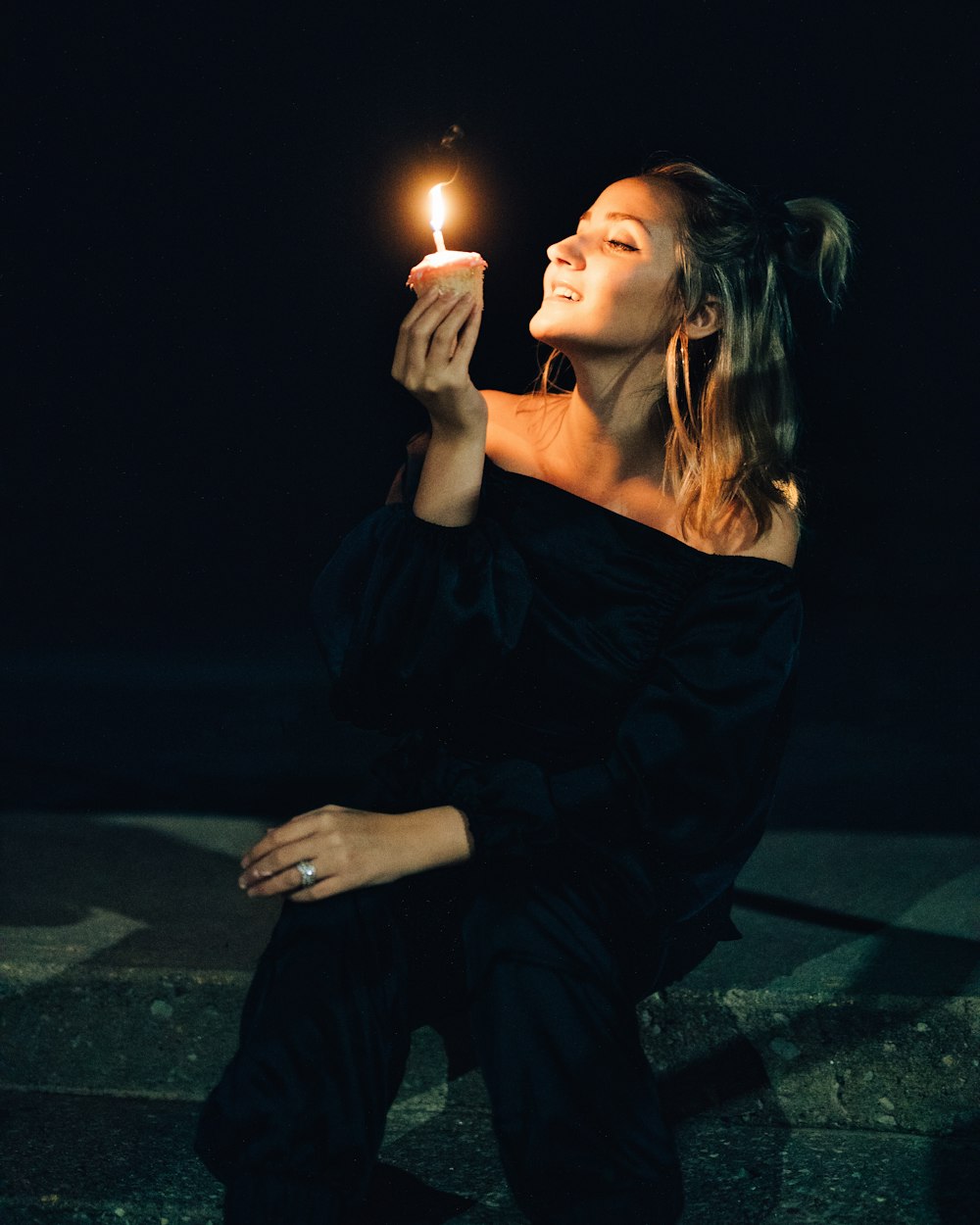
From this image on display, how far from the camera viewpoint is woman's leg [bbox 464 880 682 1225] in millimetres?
1770

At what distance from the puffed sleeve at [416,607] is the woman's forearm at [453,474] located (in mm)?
21

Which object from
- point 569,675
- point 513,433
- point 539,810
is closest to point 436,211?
point 513,433

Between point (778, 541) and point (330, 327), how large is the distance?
60.4 inches

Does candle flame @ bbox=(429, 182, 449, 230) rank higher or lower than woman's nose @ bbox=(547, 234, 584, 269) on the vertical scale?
higher

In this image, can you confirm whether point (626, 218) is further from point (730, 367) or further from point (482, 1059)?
point (482, 1059)

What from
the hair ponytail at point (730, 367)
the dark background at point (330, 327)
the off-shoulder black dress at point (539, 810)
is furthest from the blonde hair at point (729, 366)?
the dark background at point (330, 327)

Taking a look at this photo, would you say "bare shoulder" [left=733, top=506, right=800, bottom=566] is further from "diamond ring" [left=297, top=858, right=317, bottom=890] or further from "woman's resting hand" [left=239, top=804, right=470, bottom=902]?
"diamond ring" [left=297, top=858, right=317, bottom=890]

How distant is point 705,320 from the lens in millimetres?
2180

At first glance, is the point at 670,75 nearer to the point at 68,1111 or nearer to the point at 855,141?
the point at 855,141

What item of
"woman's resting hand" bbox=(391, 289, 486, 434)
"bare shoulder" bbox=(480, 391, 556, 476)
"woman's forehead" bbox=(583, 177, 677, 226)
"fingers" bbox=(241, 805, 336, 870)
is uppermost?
"woman's forehead" bbox=(583, 177, 677, 226)

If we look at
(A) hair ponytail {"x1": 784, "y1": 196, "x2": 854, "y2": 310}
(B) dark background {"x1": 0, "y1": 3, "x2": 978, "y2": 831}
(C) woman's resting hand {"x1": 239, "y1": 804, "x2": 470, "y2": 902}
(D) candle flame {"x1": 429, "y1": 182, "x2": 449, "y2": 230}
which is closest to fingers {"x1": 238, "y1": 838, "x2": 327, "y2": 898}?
(C) woman's resting hand {"x1": 239, "y1": 804, "x2": 470, "y2": 902}

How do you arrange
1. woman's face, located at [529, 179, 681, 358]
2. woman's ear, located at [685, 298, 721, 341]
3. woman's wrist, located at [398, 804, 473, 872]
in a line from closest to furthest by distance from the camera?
woman's wrist, located at [398, 804, 473, 872] < woman's face, located at [529, 179, 681, 358] < woman's ear, located at [685, 298, 721, 341]

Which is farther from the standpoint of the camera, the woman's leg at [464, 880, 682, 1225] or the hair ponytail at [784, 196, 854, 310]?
the hair ponytail at [784, 196, 854, 310]

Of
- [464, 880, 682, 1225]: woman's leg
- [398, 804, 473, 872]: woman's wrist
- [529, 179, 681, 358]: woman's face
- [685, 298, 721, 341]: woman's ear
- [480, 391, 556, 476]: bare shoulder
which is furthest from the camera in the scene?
[480, 391, 556, 476]: bare shoulder
